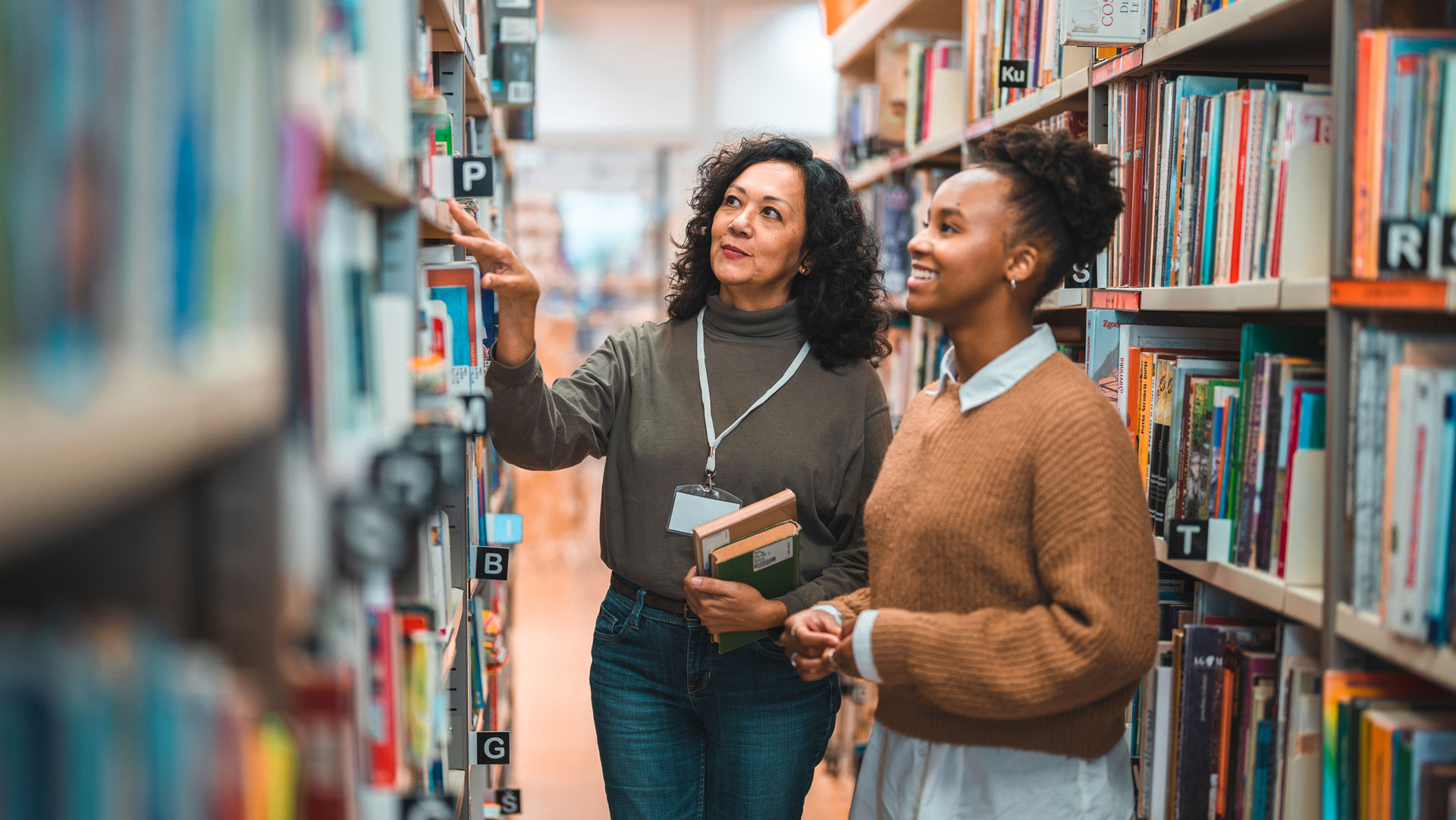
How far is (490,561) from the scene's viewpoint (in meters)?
1.93

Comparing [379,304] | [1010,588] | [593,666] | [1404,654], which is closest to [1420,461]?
[1404,654]

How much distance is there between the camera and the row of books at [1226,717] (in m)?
1.40

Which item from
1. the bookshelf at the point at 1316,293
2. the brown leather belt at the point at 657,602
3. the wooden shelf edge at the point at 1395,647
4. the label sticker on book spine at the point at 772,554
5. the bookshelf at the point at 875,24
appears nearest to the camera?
the wooden shelf edge at the point at 1395,647

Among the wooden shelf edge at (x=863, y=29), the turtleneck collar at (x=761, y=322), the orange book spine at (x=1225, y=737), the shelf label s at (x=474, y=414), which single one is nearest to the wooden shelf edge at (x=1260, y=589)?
the orange book spine at (x=1225, y=737)

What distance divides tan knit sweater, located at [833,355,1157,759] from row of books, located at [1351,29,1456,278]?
346 millimetres

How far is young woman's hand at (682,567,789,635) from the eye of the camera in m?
1.63

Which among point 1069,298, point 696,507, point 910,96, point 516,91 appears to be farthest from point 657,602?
point 910,96

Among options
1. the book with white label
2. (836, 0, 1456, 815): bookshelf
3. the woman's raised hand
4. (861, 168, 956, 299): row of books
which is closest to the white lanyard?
the book with white label

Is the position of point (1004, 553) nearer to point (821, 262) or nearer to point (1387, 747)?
point (1387, 747)

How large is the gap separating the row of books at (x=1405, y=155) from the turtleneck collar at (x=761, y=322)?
2.98ft

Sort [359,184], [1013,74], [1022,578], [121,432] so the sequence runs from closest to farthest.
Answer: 1. [121,432]
2. [359,184]
3. [1022,578]
4. [1013,74]

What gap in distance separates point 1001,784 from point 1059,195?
776 millimetres

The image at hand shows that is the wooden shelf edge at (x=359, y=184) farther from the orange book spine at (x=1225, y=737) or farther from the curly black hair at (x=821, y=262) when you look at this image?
the orange book spine at (x=1225, y=737)

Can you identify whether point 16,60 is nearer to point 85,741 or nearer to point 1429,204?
point 85,741
